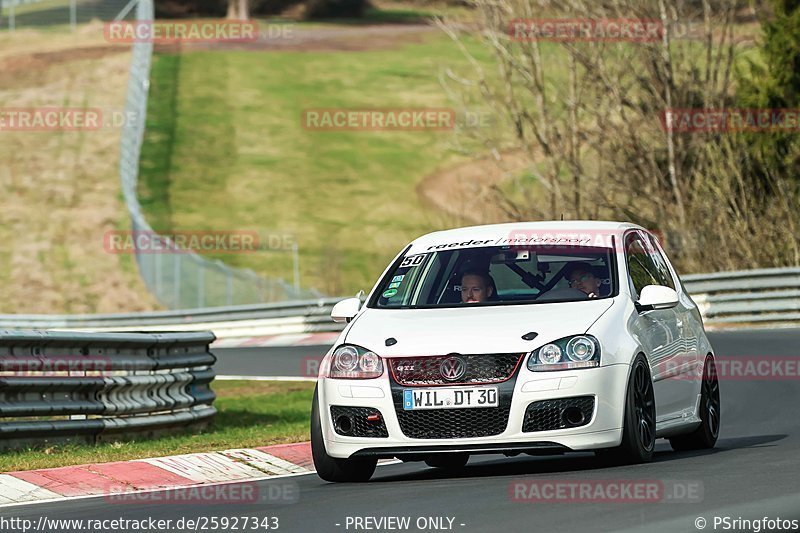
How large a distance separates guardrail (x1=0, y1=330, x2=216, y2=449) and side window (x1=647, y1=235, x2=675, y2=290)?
4335 millimetres

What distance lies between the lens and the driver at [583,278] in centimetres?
1112

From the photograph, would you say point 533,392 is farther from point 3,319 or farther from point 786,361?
point 3,319

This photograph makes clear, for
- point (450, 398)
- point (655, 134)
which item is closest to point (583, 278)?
point (450, 398)

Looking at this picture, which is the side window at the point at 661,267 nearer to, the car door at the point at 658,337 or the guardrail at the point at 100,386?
the car door at the point at 658,337

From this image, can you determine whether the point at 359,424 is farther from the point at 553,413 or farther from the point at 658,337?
the point at 658,337

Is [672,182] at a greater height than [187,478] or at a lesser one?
lesser

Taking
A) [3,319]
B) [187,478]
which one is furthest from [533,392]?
[3,319]

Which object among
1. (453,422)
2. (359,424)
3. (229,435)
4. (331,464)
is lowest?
(229,435)

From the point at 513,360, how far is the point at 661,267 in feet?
8.48

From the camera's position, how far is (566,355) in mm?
10188

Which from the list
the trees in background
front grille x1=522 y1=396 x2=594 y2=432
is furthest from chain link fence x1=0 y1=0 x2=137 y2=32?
front grille x1=522 y1=396 x2=594 y2=432

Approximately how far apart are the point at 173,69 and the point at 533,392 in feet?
225

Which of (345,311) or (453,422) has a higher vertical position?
(345,311)

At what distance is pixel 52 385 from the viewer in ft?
42.0
